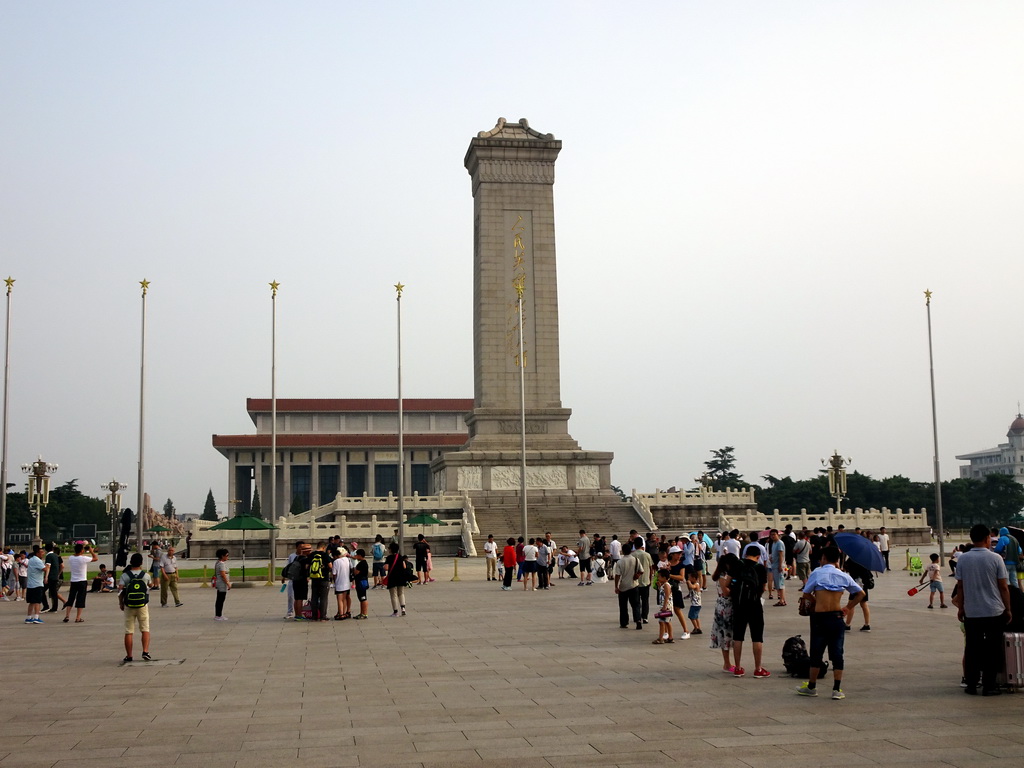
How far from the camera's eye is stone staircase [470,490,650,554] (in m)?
49.0

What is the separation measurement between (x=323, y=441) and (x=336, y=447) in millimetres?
1377

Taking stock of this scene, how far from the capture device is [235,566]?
137ft

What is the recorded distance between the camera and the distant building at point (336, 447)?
106000 mm

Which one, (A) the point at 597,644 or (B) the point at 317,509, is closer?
(A) the point at 597,644

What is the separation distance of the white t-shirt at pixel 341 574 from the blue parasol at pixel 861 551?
378 inches

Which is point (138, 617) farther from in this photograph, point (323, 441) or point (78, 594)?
point (323, 441)

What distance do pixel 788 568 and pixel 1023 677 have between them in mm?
17793

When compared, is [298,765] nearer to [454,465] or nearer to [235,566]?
[235,566]

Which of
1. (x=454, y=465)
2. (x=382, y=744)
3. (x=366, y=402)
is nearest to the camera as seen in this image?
(x=382, y=744)

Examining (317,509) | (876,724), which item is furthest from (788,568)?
(317,509)

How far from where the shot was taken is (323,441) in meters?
106

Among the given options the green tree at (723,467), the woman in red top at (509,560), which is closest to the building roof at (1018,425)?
the green tree at (723,467)

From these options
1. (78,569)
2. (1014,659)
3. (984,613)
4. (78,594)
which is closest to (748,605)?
(984,613)

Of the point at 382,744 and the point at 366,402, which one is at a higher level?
the point at 366,402
